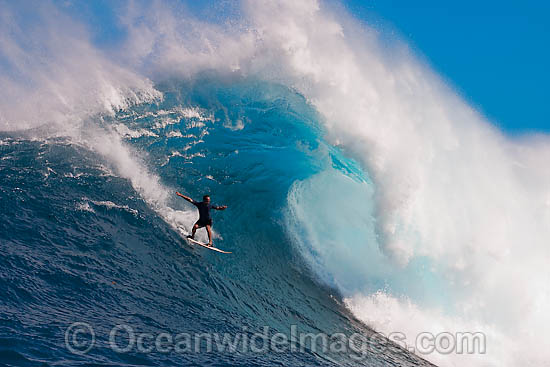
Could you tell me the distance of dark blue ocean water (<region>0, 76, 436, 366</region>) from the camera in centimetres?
568

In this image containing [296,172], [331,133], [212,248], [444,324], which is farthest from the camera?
[296,172]

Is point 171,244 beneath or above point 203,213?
beneath

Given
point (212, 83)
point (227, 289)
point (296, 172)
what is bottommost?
point (227, 289)

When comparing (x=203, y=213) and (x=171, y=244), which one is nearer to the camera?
(x=171, y=244)

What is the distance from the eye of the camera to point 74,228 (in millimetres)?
8484

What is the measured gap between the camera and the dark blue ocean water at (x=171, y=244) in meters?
5.68

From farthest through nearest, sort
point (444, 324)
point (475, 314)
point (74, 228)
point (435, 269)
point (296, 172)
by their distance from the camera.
A: 1. point (296, 172)
2. point (435, 269)
3. point (475, 314)
4. point (444, 324)
5. point (74, 228)

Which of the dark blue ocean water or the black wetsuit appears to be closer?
the dark blue ocean water

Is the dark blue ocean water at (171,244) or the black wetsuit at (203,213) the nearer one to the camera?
the dark blue ocean water at (171,244)

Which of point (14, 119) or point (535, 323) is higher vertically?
point (14, 119)

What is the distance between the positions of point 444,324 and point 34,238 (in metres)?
9.91

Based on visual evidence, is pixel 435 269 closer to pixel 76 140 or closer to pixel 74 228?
pixel 74 228

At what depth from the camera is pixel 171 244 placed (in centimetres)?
963

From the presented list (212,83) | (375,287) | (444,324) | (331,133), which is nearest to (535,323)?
(444,324)
